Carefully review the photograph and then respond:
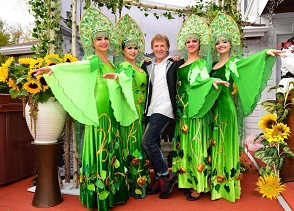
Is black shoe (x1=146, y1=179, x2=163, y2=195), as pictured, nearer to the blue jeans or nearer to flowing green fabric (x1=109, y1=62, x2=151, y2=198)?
flowing green fabric (x1=109, y1=62, x2=151, y2=198)

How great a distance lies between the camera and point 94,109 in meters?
2.59

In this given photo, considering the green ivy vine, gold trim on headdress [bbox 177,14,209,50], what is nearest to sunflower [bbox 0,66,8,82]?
the green ivy vine

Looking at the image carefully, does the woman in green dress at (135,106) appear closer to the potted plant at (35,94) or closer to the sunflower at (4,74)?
the potted plant at (35,94)

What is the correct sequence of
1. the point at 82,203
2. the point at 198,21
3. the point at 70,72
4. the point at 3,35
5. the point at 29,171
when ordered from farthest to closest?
1. the point at 3,35
2. the point at 29,171
3. the point at 198,21
4. the point at 82,203
5. the point at 70,72

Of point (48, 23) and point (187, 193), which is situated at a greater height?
point (48, 23)

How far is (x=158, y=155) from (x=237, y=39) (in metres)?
1.48

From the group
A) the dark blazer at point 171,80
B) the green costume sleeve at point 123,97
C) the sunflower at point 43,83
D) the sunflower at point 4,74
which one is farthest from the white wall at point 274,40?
the sunflower at point 4,74

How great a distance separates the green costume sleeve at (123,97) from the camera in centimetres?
266

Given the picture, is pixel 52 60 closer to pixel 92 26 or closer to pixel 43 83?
pixel 43 83

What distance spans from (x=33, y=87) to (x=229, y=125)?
200 cm

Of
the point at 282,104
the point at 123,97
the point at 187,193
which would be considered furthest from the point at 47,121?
the point at 282,104

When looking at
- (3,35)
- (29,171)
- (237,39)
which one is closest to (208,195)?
(237,39)

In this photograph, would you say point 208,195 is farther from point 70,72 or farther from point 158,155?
point 70,72

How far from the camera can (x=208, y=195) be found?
3.11 metres
